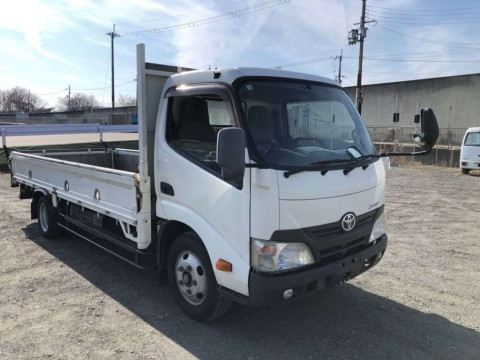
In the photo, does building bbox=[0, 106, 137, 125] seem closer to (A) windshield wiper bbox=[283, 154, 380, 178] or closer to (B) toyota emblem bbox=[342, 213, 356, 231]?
(A) windshield wiper bbox=[283, 154, 380, 178]

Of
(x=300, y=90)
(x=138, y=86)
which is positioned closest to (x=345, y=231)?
(x=300, y=90)

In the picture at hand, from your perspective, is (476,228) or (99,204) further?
(476,228)

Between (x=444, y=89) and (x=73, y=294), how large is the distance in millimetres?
36849

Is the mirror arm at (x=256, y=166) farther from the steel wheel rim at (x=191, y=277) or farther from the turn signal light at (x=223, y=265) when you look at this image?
the steel wheel rim at (x=191, y=277)

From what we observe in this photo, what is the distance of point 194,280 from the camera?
3.61m

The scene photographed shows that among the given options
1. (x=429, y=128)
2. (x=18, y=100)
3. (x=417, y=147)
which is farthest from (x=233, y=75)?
(x=18, y=100)

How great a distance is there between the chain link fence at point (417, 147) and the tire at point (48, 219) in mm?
11351

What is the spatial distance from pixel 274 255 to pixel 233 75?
150 cm

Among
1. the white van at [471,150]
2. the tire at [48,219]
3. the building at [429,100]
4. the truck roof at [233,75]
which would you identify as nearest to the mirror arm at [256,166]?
the truck roof at [233,75]

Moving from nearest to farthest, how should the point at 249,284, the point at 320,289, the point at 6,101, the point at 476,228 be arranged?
the point at 249,284
the point at 320,289
the point at 476,228
the point at 6,101

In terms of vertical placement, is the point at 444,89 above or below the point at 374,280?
above

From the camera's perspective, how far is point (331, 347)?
11.0ft

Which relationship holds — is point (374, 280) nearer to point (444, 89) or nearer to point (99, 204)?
point (99, 204)

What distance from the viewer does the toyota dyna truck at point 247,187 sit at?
9.79 feet
